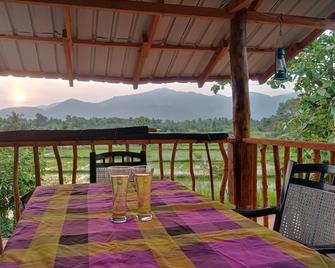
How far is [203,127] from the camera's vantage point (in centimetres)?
580

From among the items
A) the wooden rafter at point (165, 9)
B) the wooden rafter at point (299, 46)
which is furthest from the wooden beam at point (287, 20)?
the wooden rafter at point (299, 46)

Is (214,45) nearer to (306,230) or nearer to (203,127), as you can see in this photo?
(203,127)

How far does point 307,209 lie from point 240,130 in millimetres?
2513

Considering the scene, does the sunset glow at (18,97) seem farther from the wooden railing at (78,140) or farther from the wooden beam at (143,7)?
the wooden railing at (78,140)

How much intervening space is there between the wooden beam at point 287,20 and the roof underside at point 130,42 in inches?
9.8

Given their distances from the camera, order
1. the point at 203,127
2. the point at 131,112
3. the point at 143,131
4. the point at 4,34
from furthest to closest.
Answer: the point at 131,112
the point at 203,127
the point at 4,34
the point at 143,131

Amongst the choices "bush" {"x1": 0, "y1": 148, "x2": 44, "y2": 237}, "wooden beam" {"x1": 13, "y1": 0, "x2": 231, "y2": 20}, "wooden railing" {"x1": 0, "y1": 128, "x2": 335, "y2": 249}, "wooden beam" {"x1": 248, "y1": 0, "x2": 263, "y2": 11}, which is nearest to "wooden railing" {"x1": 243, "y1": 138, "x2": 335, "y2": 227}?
"wooden railing" {"x1": 0, "y1": 128, "x2": 335, "y2": 249}

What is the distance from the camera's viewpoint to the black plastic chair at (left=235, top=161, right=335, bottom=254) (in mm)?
1488

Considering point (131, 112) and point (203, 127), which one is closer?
point (203, 127)

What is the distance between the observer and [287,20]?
15.8 feet

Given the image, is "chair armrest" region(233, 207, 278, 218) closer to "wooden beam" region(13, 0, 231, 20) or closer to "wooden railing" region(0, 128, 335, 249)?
"wooden railing" region(0, 128, 335, 249)

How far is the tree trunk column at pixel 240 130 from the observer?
381 centimetres

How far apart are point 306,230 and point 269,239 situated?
0.62 meters

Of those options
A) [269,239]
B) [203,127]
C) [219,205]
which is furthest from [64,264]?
[203,127]
